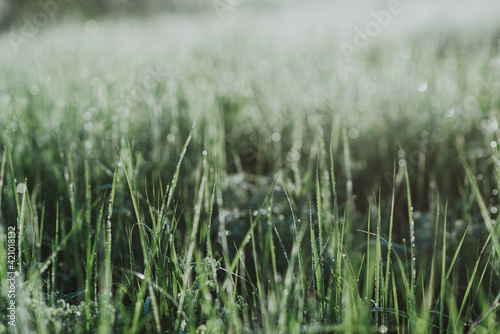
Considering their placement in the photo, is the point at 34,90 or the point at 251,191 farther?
the point at 34,90

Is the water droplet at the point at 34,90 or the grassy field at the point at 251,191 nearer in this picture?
the grassy field at the point at 251,191

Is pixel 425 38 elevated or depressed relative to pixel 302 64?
elevated

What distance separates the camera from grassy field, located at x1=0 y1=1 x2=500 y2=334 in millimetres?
739

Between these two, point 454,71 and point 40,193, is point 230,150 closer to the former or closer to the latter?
point 40,193

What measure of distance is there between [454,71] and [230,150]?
1.34 meters

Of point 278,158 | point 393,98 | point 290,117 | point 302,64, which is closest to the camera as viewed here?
point 278,158

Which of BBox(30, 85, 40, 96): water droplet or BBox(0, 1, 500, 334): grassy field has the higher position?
BBox(30, 85, 40, 96): water droplet

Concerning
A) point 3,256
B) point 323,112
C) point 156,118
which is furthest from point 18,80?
point 3,256

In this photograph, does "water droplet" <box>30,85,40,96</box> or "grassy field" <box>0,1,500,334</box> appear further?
"water droplet" <box>30,85,40,96</box>

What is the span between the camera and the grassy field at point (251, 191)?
2.43 feet

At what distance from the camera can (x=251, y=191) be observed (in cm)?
126

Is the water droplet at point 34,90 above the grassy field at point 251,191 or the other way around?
above

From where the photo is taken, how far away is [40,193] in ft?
3.93

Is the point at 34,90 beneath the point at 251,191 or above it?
above
